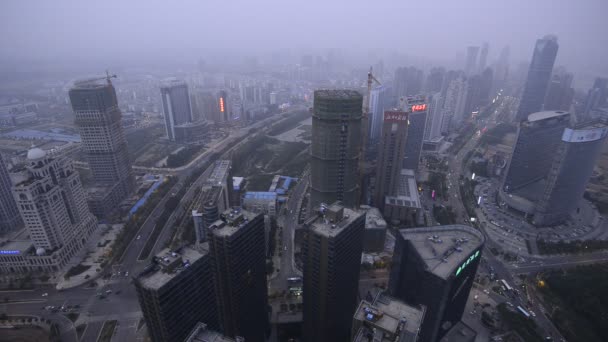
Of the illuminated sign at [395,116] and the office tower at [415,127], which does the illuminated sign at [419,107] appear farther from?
the illuminated sign at [395,116]

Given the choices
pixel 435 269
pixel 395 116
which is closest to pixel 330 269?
pixel 435 269

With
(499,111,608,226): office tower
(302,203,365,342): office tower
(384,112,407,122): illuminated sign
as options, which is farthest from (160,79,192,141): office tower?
(499,111,608,226): office tower

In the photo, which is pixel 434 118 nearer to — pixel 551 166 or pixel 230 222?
pixel 551 166

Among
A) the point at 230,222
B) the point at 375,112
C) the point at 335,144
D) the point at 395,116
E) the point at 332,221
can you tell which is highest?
the point at 395,116

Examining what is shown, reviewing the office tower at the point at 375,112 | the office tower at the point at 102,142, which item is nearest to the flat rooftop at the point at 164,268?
the office tower at the point at 102,142

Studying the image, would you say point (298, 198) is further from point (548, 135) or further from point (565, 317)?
point (548, 135)

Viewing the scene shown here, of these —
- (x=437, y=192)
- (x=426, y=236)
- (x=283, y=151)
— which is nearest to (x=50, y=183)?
(x=426, y=236)
